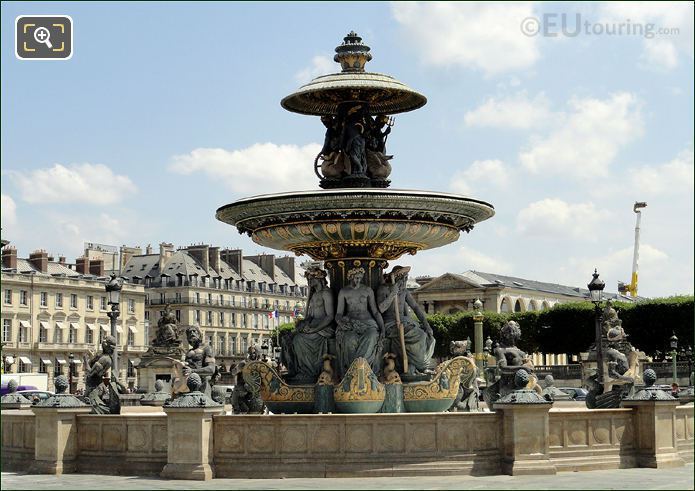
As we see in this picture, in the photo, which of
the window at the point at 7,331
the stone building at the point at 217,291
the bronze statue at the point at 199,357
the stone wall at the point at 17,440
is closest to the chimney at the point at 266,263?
the stone building at the point at 217,291

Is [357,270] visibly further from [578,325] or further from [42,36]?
[578,325]

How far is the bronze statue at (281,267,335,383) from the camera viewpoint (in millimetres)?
16500

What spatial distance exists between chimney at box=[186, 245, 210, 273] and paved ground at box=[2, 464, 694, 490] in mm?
109226

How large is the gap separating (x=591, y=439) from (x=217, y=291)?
4281 inches

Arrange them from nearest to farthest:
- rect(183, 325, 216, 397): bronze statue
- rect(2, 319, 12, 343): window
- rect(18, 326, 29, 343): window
A: rect(183, 325, 216, 397): bronze statue < rect(2, 319, 12, 343): window < rect(18, 326, 29, 343): window

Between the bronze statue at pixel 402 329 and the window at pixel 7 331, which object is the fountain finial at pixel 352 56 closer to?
the bronze statue at pixel 402 329

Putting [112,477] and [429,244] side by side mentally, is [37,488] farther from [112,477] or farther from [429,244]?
[429,244]

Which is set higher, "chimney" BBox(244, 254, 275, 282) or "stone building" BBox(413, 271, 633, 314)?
"chimney" BBox(244, 254, 275, 282)

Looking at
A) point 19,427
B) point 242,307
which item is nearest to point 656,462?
point 19,427

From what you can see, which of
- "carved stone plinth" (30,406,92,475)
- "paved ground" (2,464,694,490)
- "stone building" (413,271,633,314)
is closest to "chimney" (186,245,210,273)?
"stone building" (413,271,633,314)

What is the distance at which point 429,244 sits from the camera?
17297 mm

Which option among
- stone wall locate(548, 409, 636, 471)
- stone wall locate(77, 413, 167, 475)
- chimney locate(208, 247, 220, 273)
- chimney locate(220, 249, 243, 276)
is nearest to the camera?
stone wall locate(548, 409, 636, 471)

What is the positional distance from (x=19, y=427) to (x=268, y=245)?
4.65 meters

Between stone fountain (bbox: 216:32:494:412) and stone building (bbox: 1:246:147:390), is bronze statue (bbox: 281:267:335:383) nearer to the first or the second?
stone fountain (bbox: 216:32:494:412)
